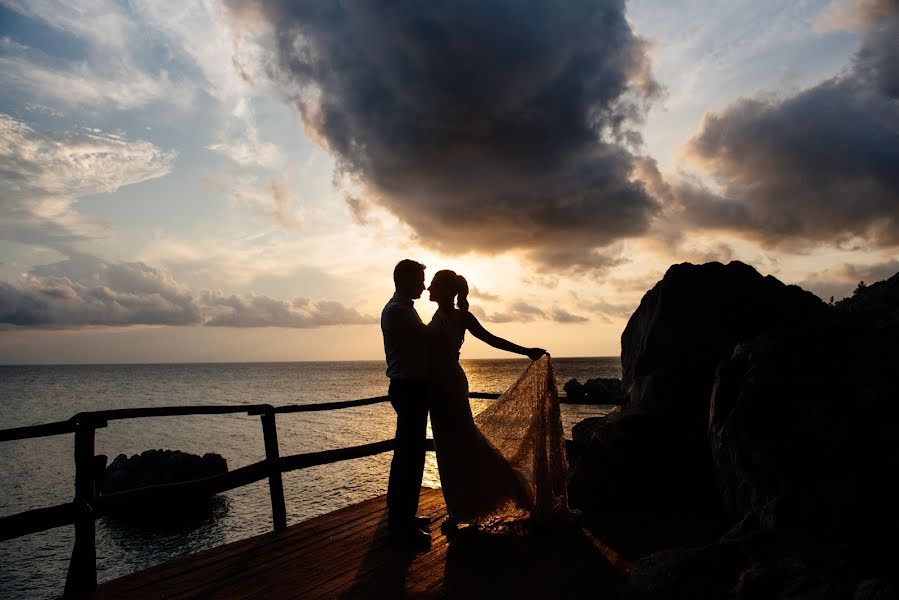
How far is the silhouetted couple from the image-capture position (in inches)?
194

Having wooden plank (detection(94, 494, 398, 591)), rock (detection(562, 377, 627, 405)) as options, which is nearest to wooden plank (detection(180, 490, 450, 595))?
wooden plank (detection(94, 494, 398, 591))

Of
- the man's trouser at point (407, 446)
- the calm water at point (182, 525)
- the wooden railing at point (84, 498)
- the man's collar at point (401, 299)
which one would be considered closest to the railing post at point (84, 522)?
the wooden railing at point (84, 498)

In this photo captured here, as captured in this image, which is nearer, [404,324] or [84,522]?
[84,522]

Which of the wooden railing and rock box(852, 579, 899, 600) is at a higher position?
the wooden railing

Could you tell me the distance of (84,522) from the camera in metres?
4.44

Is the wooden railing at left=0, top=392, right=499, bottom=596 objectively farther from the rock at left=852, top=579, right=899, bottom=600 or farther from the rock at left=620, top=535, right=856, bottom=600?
the rock at left=852, top=579, right=899, bottom=600

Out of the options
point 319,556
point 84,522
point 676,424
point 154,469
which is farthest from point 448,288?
point 154,469

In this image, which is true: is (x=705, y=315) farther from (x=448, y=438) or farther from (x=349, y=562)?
(x=349, y=562)

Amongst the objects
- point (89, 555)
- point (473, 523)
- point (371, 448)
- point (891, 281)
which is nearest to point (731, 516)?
point (473, 523)

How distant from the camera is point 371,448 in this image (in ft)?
23.4

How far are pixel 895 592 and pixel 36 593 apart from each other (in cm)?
1623

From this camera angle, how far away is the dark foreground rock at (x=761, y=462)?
3.28 m

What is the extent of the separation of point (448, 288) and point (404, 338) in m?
0.63

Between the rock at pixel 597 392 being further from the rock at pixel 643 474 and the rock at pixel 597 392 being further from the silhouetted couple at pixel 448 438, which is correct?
the silhouetted couple at pixel 448 438
